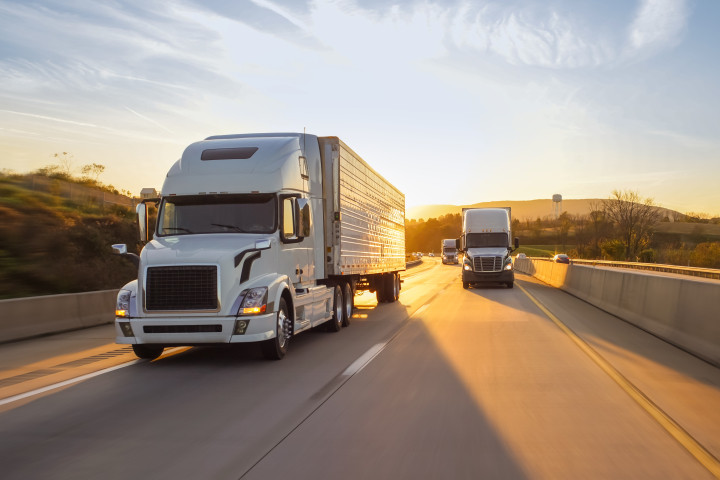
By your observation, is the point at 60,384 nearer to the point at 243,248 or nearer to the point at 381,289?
the point at 243,248

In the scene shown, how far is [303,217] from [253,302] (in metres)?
2.38

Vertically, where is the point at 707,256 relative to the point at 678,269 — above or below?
above

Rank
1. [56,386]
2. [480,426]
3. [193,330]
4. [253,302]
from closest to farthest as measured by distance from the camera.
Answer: [480,426] → [56,386] → [193,330] → [253,302]

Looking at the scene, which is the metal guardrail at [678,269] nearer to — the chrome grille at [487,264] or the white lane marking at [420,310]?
the chrome grille at [487,264]

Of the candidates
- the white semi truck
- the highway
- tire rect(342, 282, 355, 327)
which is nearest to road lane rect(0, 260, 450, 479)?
the highway

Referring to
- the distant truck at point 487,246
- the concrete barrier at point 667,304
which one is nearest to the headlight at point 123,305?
the concrete barrier at point 667,304

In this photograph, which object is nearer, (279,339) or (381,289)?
(279,339)

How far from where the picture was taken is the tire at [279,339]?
10.5 m

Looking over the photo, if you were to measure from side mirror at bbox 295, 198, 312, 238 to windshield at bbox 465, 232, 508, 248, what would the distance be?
20796 mm

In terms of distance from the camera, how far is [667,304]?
13742mm

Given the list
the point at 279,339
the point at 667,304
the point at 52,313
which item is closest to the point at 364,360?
the point at 279,339

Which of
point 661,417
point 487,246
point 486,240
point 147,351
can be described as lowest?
point 661,417

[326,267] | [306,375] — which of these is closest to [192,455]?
[306,375]

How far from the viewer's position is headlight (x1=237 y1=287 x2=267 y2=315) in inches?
391
